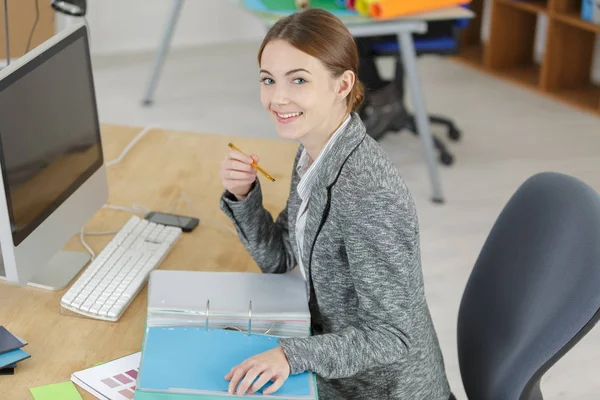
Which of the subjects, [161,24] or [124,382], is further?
[161,24]

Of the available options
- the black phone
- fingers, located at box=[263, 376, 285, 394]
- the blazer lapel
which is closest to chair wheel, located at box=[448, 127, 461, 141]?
the black phone

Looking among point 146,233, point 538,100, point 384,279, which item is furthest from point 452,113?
point 384,279

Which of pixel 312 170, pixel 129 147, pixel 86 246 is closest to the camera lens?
pixel 312 170

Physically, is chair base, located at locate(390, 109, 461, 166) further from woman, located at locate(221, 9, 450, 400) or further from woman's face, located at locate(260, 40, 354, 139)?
woman's face, located at locate(260, 40, 354, 139)

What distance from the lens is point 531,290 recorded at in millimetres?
1352

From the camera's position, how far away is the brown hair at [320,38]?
1.31m

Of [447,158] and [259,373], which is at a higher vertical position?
[259,373]

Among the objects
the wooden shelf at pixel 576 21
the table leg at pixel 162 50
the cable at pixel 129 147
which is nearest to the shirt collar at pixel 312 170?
the cable at pixel 129 147

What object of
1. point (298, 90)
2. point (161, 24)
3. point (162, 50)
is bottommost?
point (161, 24)

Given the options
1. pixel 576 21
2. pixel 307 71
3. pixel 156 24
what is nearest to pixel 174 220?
pixel 307 71

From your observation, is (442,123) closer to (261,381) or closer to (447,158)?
(447,158)

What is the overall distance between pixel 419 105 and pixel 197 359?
7.64 feet

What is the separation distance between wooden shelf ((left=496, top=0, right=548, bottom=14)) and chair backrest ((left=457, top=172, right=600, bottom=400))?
10.7 feet

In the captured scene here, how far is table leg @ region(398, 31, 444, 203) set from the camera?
324cm
